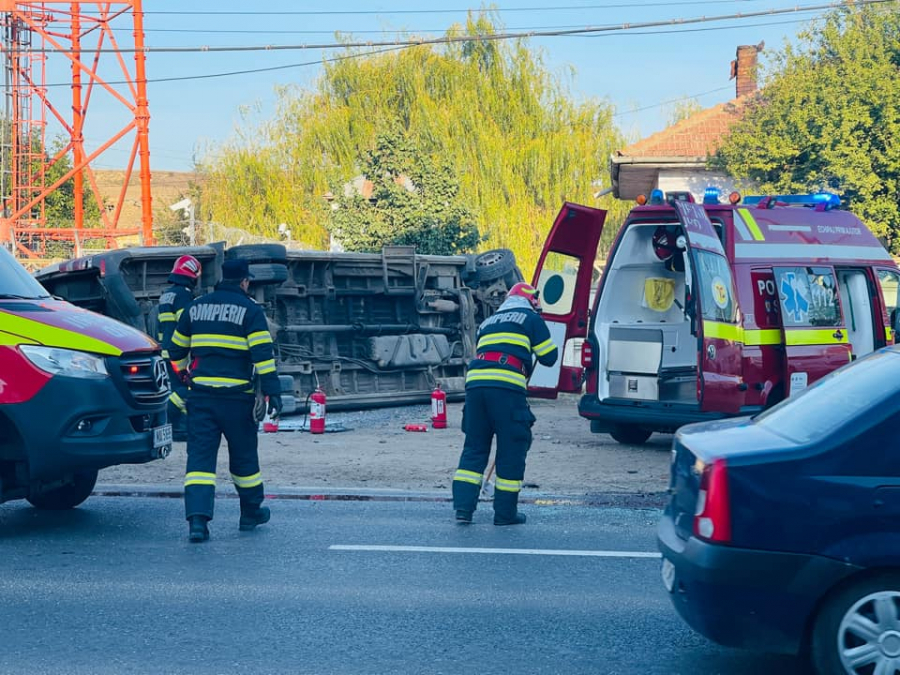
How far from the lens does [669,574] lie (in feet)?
15.3

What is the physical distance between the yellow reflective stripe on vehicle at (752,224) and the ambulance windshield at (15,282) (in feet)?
20.0

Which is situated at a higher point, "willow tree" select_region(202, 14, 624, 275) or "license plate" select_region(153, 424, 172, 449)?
"willow tree" select_region(202, 14, 624, 275)

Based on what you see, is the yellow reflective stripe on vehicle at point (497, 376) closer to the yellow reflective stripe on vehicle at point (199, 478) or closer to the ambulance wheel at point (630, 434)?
the yellow reflective stripe on vehicle at point (199, 478)

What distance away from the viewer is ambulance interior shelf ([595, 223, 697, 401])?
1112 centimetres

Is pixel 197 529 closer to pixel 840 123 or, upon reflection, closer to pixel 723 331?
pixel 723 331

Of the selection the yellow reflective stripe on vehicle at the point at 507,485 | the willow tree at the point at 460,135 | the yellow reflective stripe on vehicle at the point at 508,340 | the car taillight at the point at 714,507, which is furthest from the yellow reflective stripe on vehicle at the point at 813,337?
the willow tree at the point at 460,135

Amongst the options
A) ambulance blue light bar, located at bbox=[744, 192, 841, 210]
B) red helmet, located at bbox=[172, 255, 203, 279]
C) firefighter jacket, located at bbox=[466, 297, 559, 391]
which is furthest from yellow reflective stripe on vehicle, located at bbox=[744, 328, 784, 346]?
red helmet, located at bbox=[172, 255, 203, 279]

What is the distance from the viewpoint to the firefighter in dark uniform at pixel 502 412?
7.79 m

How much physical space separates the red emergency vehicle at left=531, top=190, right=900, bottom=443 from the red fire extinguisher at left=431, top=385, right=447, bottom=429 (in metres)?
Result: 2.33

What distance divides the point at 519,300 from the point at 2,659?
14.4ft

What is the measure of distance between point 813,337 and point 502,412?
397 centimetres

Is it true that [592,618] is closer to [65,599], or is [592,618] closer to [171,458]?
[65,599]

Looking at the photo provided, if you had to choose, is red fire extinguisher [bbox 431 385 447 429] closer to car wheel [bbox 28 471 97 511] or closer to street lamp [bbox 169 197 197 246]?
car wheel [bbox 28 471 97 511]

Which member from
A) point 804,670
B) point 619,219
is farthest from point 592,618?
point 619,219
